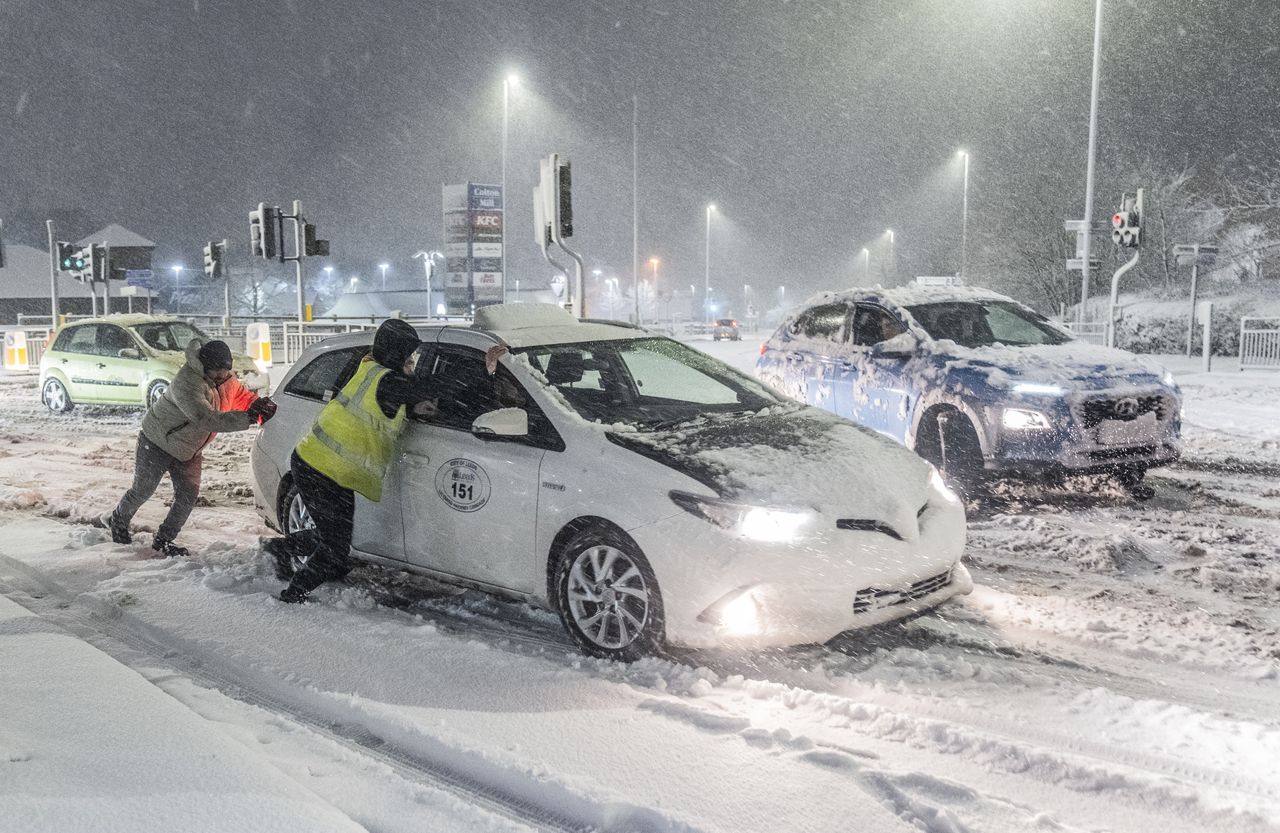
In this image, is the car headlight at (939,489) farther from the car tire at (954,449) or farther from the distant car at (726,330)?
the distant car at (726,330)

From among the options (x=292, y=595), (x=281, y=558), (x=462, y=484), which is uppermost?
(x=462, y=484)

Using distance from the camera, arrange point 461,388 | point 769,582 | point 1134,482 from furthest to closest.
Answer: point 1134,482 → point 461,388 → point 769,582

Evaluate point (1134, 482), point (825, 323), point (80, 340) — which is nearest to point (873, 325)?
point (825, 323)

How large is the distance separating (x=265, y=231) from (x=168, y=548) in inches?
615

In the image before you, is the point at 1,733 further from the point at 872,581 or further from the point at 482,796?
the point at 872,581

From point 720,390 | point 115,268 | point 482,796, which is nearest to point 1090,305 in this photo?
point 115,268

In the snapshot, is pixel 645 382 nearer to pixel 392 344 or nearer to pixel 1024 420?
pixel 392 344

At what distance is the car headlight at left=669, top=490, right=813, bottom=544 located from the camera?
4500mm

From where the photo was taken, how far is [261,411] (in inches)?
255

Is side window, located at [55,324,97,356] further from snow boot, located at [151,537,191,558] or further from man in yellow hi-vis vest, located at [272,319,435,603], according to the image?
man in yellow hi-vis vest, located at [272,319,435,603]

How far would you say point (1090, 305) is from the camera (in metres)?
39.9

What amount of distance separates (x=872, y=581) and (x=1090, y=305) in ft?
128

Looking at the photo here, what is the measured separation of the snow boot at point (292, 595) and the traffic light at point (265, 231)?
54.4 feet

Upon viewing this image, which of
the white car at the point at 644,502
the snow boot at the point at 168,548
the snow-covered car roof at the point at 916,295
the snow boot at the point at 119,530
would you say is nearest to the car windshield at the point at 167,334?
the snow boot at the point at 119,530
